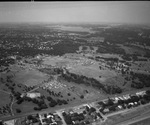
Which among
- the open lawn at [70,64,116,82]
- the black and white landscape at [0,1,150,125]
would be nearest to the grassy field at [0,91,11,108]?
the black and white landscape at [0,1,150,125]

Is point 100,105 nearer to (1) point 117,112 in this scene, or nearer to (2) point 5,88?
(1) point 117,112

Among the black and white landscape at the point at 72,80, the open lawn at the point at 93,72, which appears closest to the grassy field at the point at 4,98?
the black and white landscape at the point at 72,80

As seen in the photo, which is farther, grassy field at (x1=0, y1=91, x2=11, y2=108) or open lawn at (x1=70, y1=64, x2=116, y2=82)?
open lawn at (x1=70, y1=64, x2=116, y2=82)

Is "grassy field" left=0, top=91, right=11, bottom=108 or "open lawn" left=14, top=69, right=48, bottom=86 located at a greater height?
"open lawn" left=14, top=69, right=48, bottom=86

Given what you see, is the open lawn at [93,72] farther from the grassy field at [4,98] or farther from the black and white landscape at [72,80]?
the grassy field at [4,98]

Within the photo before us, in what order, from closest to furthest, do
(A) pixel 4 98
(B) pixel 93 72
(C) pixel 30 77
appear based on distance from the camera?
A: (A) pixel 4 98, (C) pixel 30 77, (B) pixel 93 72

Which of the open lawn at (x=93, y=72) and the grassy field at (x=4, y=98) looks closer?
the grassy field at (x=4, y=98)

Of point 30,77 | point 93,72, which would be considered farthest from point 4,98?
point 93,72

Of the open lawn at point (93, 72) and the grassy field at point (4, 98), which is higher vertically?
the open lawn at point (93, 72)

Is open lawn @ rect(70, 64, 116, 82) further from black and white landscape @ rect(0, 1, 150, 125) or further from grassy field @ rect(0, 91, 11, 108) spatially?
grassy field @ rect(0, 91, 11, 108)

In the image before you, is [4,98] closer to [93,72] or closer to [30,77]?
[30,77]

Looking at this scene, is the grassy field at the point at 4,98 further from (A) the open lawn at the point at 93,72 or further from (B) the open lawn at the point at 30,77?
(A) the open lawn at the point at 93,72
